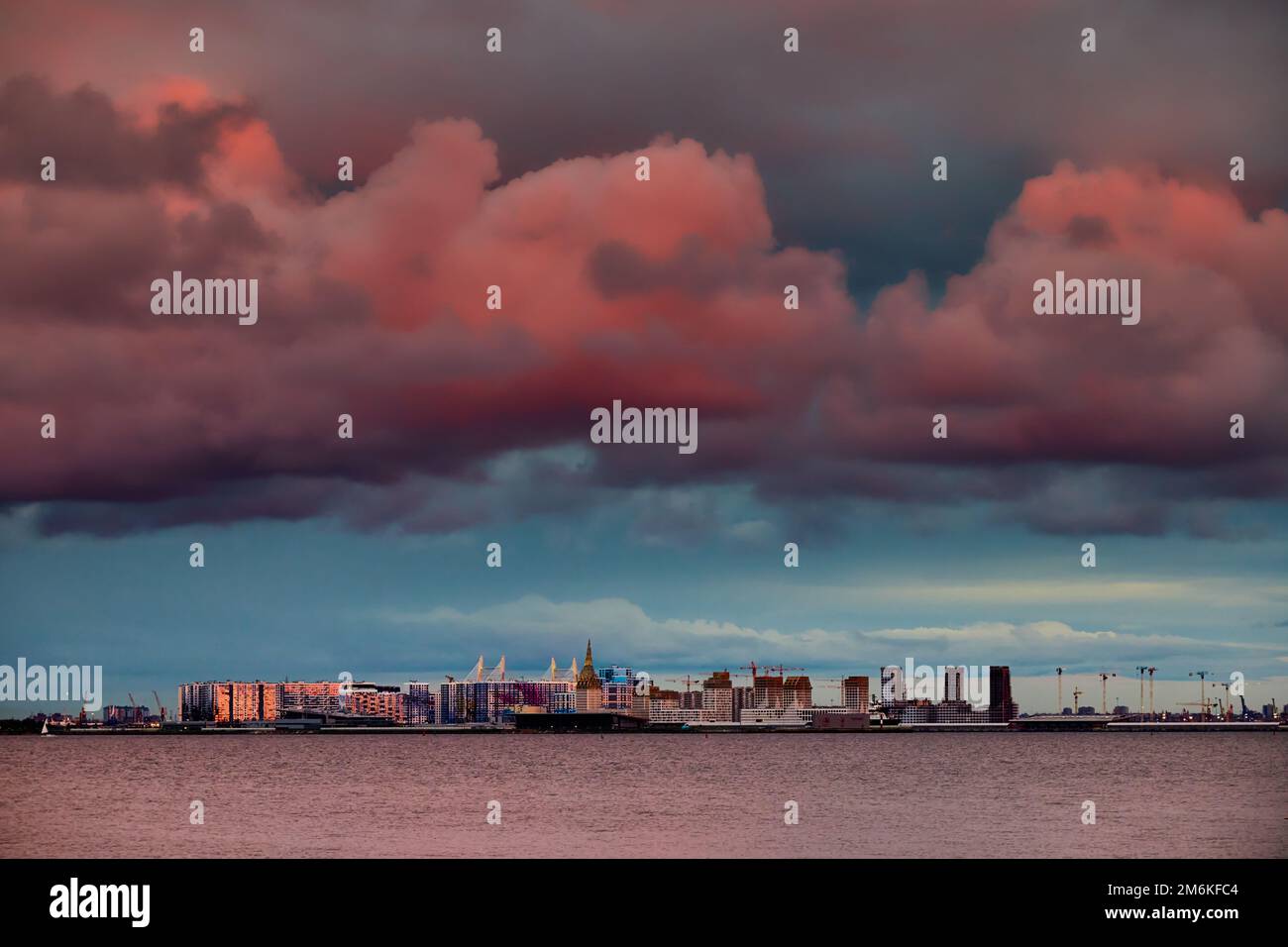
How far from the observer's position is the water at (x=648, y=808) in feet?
201

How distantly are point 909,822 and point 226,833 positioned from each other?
36179 mm
